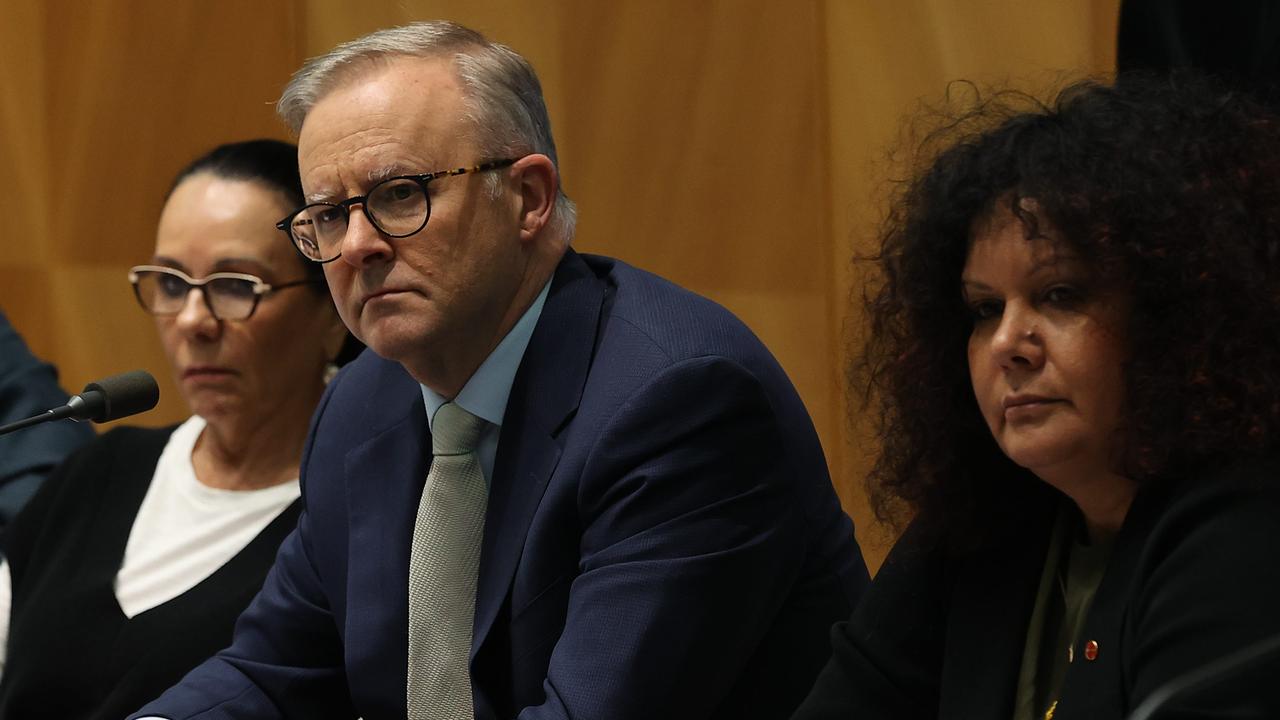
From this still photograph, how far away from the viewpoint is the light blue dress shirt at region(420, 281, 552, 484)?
1.88m

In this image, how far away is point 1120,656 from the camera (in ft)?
4.31

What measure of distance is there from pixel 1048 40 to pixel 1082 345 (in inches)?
62.2

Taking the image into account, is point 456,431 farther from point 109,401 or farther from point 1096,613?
point 1096,613

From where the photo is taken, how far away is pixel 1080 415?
4.47 feet

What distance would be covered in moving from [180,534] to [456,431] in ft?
2.64

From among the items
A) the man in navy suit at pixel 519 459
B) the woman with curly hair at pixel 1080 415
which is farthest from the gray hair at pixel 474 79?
the woman with curly hair at pixel 1080 415

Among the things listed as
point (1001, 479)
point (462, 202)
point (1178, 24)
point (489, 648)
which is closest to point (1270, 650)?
point (1001, 479)

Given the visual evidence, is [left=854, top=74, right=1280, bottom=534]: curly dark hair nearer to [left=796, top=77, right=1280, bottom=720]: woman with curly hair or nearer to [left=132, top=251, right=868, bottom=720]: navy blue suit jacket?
[left=796, top=77, right=1280, bottom=720]: woman with curly hair

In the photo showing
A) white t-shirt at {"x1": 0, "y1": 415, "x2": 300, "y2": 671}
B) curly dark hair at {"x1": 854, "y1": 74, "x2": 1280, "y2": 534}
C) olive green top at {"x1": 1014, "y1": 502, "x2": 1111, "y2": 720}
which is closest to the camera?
curly dark hair at {"x1": 854, "y1": 74, "x2": 1280, "y2": 534}

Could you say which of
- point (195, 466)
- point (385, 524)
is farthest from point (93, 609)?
point (385, 524)

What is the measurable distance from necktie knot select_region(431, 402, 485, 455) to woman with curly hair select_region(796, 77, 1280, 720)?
53 centimetres

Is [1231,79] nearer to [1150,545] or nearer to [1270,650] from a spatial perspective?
[1150,545]

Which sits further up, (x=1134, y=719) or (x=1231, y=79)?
(x=1231, y=79)

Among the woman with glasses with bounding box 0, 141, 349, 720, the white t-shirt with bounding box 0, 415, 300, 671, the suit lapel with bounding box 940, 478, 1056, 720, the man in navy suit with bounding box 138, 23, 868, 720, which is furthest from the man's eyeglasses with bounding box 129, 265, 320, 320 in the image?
the suit lapel with bounding box 940, 478, 1056, 720
